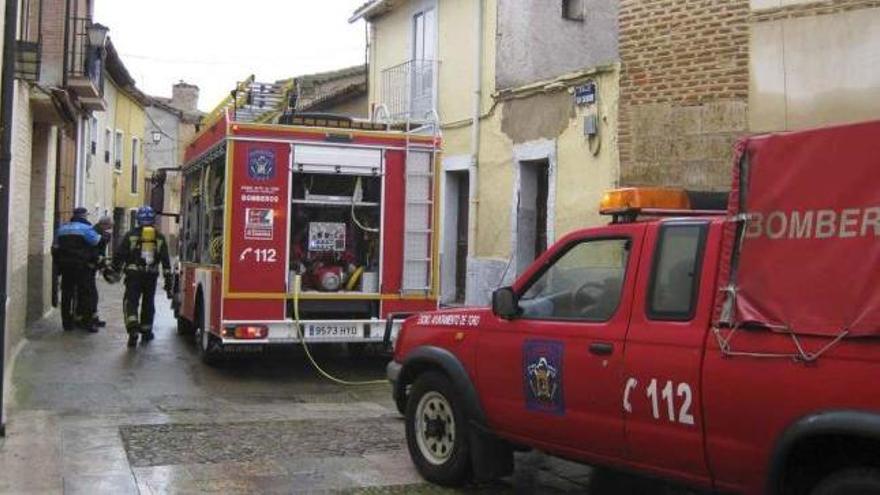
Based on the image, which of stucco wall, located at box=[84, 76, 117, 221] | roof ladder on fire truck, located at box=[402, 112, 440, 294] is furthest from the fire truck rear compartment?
stucco wall, located at box=[84, 76, 117, 221]

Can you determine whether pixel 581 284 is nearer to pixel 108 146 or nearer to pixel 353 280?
pixel 353 280

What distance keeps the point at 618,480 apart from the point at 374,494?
5.13ft

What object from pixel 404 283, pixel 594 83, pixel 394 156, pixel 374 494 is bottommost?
pixel 374 494

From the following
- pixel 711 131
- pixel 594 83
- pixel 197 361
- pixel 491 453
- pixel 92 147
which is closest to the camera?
pixel 491 453

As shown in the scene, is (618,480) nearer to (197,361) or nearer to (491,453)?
(491,453)

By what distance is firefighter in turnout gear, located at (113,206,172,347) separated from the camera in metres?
11.9

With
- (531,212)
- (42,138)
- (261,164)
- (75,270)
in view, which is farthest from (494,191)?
(42,138)

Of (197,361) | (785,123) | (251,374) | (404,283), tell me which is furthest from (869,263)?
(197,361)

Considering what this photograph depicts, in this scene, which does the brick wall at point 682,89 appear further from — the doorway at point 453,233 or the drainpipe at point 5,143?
the drainpipe at point 5,143

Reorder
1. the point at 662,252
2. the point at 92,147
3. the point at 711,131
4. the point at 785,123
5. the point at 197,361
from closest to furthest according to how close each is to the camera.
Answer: the point at 662,252, the point at 785,123, the point at 711,131, the point at 197,361, the point at 92,147

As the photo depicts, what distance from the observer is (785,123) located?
9.38 meters

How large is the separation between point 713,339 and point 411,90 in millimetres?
13836

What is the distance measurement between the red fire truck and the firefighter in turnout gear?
5.09 feet

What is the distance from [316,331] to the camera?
382 inches
